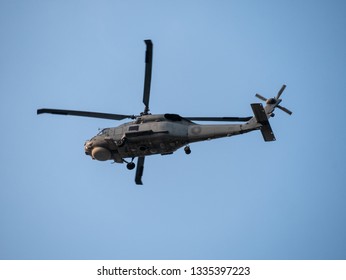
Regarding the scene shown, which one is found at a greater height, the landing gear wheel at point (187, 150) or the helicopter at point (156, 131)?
the helicopter at point (156, 131)

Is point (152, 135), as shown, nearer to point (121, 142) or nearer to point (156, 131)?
point (156, 131)

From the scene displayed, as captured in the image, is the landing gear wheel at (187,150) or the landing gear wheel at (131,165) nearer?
the landing gear wheel at (187,150)

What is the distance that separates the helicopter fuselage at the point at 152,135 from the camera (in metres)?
32.1

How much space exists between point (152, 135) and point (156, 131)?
0.33m

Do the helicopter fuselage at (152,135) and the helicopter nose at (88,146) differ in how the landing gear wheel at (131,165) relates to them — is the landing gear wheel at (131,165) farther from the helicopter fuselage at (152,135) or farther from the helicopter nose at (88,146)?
the helicopter nose at (88,146)

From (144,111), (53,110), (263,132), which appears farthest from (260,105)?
(53,110)

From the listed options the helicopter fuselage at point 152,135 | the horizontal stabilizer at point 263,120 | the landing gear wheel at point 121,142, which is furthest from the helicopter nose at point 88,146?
the horizontal stabilizer at point 263,120

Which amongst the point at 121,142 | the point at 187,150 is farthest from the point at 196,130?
the point at 121,142

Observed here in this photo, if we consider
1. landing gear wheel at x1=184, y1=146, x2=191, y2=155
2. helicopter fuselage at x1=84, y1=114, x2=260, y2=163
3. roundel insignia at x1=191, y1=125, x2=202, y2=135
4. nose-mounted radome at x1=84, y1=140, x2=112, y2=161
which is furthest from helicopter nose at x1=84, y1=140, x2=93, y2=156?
roundel insignia at x1=191, y1=125, x2=202, y2=135

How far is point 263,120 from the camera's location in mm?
31312

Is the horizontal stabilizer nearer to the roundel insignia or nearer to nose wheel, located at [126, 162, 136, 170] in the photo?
the roundel insignia
